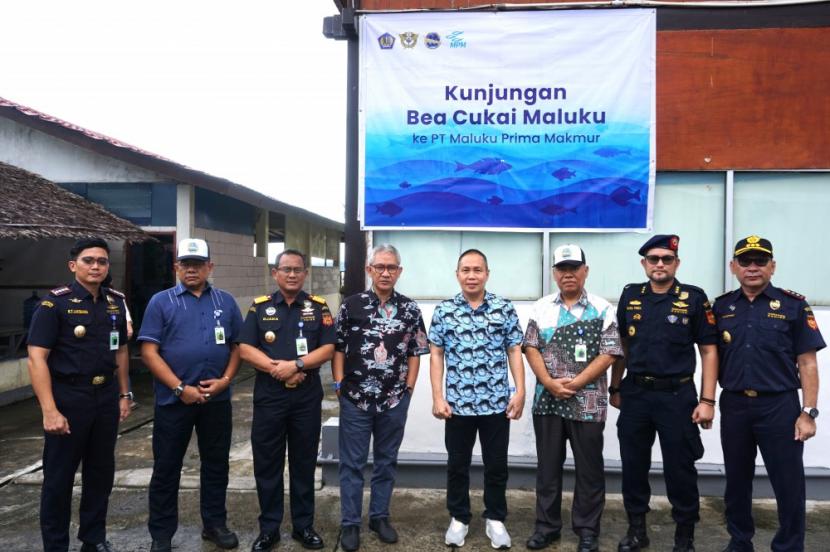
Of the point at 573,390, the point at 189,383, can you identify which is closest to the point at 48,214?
the point at 189,383

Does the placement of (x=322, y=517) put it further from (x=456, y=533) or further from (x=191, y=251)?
(x=191, y=251)

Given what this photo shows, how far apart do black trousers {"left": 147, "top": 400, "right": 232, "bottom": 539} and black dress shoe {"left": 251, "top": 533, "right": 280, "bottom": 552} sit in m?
0.29

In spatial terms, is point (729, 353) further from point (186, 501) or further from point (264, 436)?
point (186, 501)

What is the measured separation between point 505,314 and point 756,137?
102 inches

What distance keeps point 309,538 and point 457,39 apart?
3710mm

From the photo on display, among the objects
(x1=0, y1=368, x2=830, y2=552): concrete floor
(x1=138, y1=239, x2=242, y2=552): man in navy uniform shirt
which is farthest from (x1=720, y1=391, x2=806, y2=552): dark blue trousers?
(x1=138, y1=239, x2=242, y2=552): man in navy uniform shirt

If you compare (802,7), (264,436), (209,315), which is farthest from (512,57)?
(264,436)

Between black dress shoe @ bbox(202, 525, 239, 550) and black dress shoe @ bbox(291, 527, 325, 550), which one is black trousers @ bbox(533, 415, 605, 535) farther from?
black dress shoe @ bbox(202, 525, 239, 550)

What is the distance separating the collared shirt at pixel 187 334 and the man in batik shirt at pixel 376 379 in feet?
2.27

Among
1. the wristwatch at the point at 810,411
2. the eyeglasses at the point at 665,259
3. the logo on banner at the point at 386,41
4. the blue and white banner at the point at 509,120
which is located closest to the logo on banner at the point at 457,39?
the blue and white banner at the point at 509,120

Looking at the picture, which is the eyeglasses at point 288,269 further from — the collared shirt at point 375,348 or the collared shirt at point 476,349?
the collared shirt at point 476,349

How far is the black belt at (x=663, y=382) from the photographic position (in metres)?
3.38

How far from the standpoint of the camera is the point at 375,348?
3602 millimetres

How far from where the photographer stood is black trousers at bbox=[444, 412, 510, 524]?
11.6 ft
